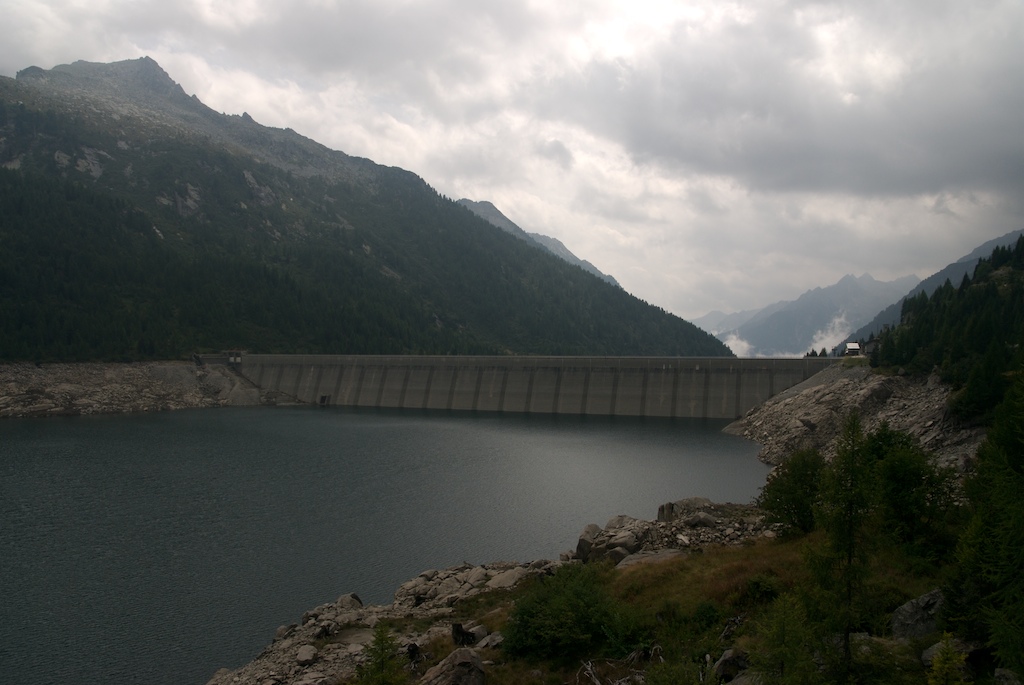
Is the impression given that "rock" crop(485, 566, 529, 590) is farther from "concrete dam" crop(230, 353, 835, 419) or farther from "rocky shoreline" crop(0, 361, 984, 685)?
"concrete dam" crop(230, 353, 835, 419)

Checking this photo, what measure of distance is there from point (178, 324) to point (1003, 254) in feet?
376

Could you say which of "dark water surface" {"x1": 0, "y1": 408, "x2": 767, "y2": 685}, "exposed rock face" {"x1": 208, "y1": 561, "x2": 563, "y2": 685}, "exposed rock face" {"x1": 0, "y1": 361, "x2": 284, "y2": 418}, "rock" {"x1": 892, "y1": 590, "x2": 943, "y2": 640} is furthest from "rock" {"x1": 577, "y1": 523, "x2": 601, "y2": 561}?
"exposed rock face" {"x1": 0, "y1": 361, "x2": 284, "y2": 418}

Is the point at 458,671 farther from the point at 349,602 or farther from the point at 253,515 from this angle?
the point at 253,515

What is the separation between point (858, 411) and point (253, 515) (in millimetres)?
43569

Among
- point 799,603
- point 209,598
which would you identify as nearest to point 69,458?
point 209,598

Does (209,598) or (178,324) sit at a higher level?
(178,324)

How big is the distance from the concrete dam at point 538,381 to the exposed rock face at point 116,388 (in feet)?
16.6

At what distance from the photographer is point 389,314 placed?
149875 mm

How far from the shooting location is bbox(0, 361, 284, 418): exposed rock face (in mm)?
85438

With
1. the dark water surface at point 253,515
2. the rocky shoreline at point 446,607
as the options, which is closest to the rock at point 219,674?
the rocky shoreline at point 446,607

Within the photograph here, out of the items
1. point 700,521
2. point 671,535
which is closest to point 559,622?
point 671,535

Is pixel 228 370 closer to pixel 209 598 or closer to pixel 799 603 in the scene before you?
pixel 209 598

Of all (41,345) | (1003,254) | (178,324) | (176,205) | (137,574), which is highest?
(176,205)

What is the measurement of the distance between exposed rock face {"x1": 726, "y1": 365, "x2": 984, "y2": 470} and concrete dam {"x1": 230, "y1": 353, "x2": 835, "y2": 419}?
8.33 meters
